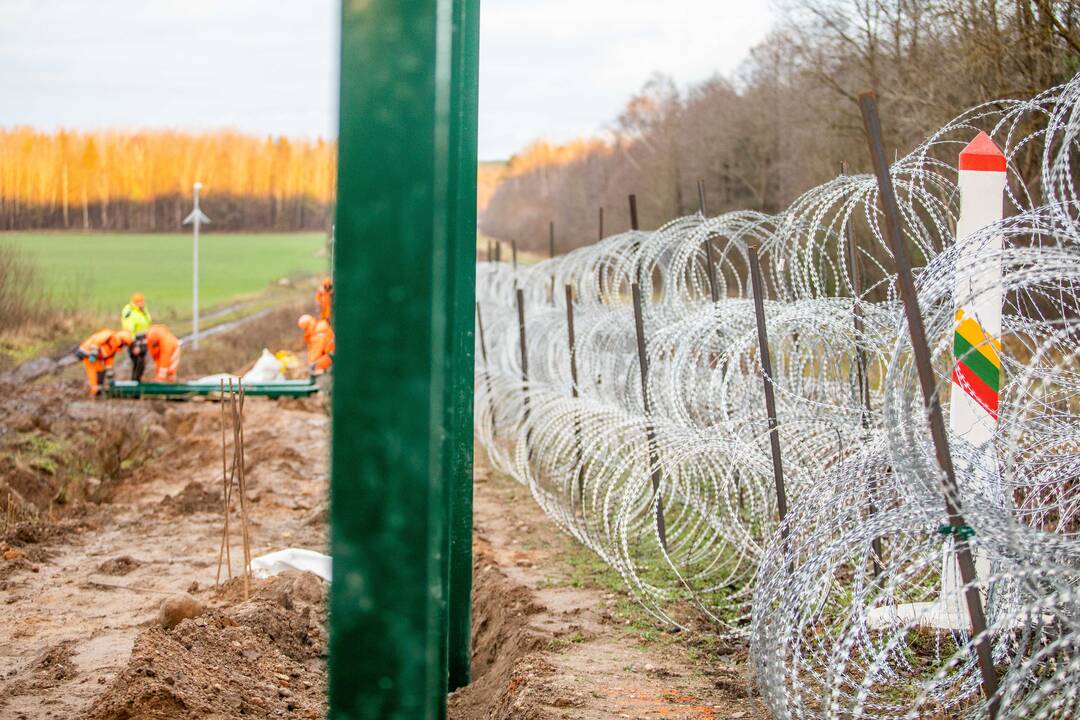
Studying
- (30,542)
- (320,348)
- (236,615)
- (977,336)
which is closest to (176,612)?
(236,615)

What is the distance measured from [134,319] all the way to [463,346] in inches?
578

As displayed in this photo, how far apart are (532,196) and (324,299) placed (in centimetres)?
7047

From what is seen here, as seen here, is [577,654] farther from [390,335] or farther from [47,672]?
[390,335]

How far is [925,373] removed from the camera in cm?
372

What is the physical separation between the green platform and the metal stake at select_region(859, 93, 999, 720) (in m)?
14.8

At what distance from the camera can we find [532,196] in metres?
88.8

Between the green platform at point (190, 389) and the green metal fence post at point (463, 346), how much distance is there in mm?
11743

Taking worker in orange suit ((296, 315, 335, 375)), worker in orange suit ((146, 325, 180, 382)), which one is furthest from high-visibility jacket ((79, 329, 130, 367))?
worker in orange suit ((296, 315, 335, 375))

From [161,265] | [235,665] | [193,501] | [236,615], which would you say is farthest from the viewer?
[161,265]

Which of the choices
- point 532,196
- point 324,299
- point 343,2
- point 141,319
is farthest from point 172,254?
point 532,196

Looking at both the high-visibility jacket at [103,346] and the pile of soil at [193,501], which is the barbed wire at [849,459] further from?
the high-visibility jacket at [103,346]

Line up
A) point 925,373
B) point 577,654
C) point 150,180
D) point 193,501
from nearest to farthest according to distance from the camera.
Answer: point 925,373 → point 577,654 → point 193,501 → point 150,180

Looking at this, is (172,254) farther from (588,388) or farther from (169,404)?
(588,388)

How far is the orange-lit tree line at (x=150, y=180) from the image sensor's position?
17578 mm
